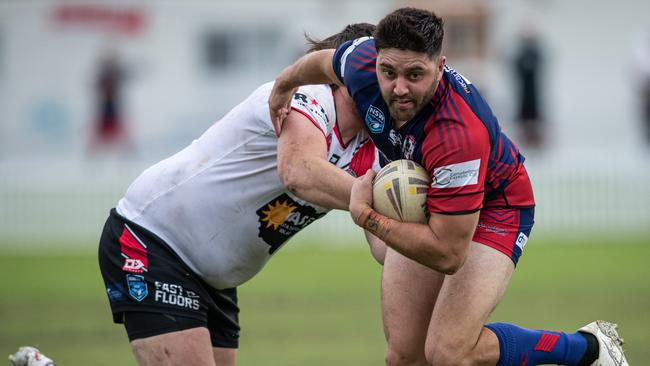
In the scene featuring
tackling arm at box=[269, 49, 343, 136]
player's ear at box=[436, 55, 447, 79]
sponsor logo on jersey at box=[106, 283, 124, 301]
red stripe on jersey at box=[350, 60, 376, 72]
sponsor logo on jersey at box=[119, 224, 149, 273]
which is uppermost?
player's ear at box=[436, 55, 447, 79]

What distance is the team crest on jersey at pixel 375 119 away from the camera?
20.1 feet

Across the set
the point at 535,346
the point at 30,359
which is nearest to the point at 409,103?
the point at 535,346

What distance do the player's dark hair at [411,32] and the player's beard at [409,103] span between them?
0.20 meters

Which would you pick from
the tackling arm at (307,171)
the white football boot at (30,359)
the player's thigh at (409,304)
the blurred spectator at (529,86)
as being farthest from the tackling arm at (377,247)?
the blurred spectator at (529,86)

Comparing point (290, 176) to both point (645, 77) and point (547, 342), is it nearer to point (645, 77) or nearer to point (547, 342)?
point (547, 342)

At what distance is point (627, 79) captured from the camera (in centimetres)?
3122

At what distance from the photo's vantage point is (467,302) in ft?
21.2

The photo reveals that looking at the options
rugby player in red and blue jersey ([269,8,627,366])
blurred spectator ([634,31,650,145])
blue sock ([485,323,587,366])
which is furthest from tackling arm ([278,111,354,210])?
blurred spectator ([634,31,650,145])

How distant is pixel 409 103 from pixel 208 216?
138 centimetres

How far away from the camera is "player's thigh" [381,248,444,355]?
6.74 m

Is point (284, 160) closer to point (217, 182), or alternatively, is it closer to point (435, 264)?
point (217, 182)

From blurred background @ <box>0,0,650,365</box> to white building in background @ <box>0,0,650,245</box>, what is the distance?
0.04 meters

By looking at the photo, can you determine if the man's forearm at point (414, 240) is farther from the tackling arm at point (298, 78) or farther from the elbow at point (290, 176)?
the tackling arm at point (298, 78)

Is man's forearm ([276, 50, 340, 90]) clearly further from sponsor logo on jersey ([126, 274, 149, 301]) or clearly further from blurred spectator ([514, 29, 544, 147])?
blurred spectator ([514, 29, 544, 147])
